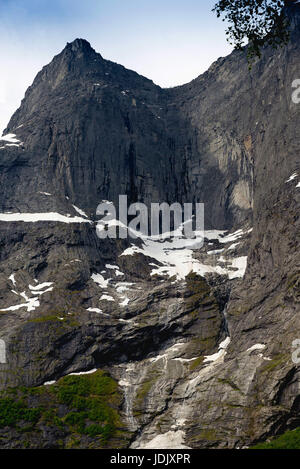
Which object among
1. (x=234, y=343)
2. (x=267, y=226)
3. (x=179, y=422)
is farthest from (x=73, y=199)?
(x=179, y=422)

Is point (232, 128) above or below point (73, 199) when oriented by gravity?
above

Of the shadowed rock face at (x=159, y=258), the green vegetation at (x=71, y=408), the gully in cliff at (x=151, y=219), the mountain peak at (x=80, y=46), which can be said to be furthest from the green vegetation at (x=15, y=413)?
the mountain peak at (x=80, y=46)

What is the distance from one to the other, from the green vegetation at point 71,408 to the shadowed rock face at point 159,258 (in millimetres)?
683

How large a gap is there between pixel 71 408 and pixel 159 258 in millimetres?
31693

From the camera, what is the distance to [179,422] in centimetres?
5897

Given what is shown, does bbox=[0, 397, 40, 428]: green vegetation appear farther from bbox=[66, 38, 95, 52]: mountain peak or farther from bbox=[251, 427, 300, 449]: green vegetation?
bbox=[66, 38, 95, 52]: mountain peak

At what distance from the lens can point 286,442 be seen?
47594 millimetres

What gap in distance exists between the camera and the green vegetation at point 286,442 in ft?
151

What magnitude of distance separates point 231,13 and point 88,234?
5877 cm

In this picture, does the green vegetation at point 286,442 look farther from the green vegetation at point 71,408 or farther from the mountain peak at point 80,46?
the mountain peak at point 80,46

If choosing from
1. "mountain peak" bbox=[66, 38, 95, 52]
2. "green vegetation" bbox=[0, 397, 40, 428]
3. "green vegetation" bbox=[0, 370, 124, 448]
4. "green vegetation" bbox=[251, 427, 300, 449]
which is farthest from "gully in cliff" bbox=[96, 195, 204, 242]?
"green vegetation" bbox=[251, 427, 300, 449]

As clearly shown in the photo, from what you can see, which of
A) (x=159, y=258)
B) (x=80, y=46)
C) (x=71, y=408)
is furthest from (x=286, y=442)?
(x=80, y=46)
